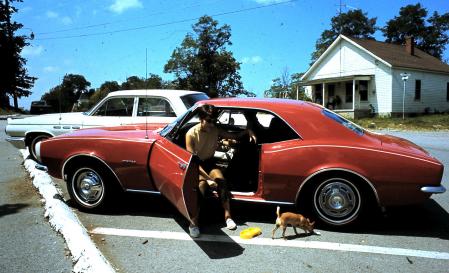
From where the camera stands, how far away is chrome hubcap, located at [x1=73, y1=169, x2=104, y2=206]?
5.94 metres

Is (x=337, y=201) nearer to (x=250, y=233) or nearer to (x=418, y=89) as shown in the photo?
(x=250, y=233)

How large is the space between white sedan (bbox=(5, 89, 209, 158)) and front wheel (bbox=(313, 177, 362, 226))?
A: 436cm

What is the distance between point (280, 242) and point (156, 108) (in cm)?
512

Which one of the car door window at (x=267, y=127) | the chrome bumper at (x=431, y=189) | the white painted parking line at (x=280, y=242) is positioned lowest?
the white painted parking line at (x=280, y=242)

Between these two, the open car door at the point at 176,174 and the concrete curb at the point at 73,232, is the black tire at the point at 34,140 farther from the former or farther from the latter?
the open car door at the point at 176,174

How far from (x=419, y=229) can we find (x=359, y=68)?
31457mm

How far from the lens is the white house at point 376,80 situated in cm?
3253

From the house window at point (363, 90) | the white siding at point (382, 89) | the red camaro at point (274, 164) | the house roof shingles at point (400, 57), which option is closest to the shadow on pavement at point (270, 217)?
the red camaro at point (274, 164)

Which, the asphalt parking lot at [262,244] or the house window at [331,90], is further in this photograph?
the house window at [331,90]

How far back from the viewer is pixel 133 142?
5.71m

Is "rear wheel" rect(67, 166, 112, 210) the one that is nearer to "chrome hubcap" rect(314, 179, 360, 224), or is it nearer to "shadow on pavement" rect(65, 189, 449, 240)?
"shadow on pavement" rect(65, 189, 449, 240)

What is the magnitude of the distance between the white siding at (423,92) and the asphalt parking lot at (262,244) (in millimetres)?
28348

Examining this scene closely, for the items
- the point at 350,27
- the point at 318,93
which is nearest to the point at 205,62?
the point at 318,93

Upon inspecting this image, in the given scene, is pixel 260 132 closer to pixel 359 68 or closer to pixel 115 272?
pixel 115 272
